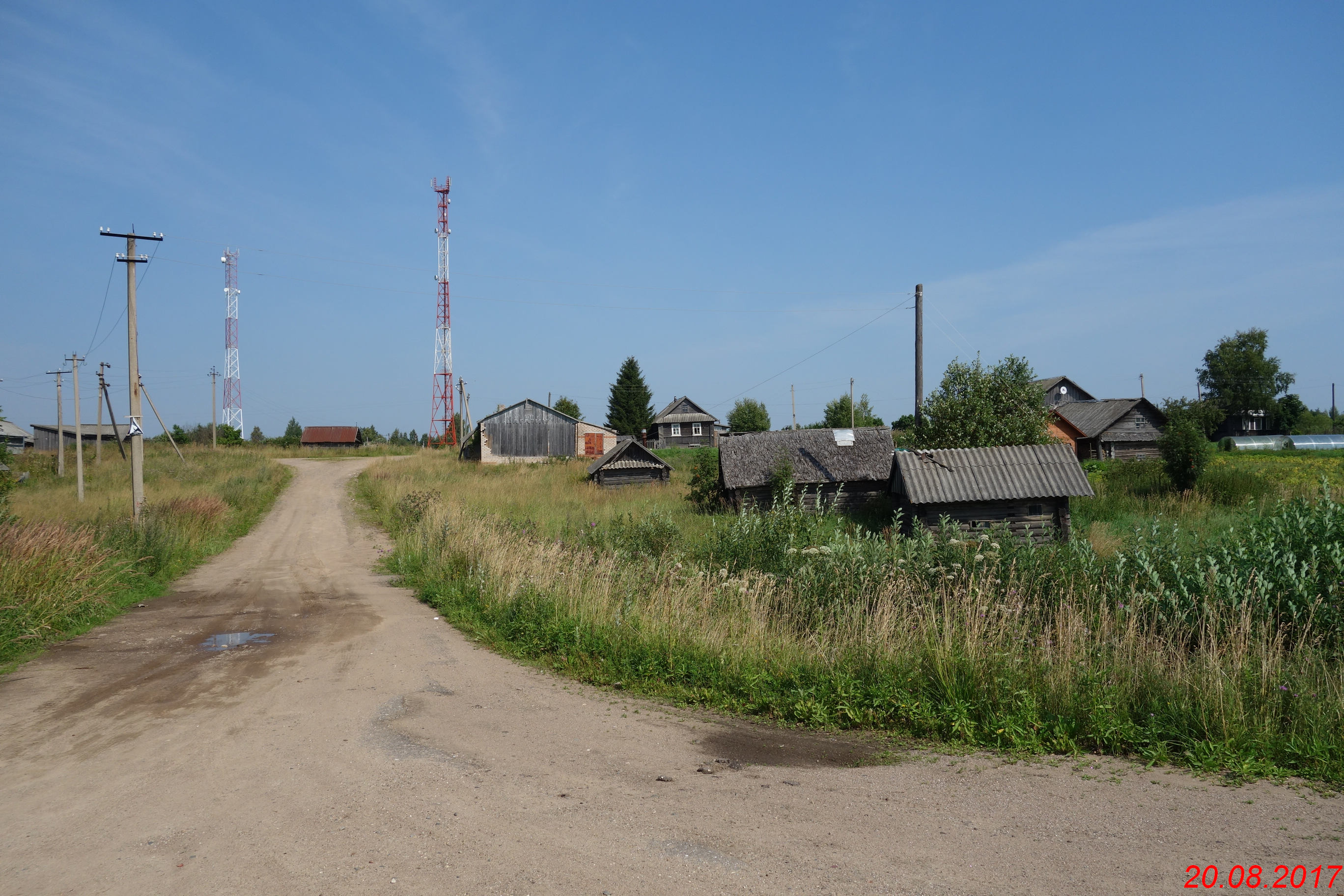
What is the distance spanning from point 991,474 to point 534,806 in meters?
18.2

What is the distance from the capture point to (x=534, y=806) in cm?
453

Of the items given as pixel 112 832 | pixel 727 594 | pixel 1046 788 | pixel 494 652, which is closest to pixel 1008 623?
pixel 1046 788

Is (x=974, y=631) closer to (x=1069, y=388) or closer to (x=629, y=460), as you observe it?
(x=629, y=460)

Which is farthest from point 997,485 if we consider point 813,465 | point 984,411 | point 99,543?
point 99,543

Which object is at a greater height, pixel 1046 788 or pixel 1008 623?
pixel 1008 623

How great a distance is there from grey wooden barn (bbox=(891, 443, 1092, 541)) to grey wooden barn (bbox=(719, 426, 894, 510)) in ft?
22.4

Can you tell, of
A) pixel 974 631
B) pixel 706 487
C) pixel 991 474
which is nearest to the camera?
pixel 974 631

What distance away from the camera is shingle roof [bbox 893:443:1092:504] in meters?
19.8

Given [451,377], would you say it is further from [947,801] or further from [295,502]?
[947,801]

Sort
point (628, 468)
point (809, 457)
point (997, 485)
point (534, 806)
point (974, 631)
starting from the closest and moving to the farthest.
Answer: point (534, 806)
point (974, 631)
point (997, 485)
point (809, 457)
point (628, 468)

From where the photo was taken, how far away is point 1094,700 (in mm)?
5574

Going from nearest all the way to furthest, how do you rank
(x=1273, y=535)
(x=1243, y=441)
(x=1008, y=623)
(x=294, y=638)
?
(x=1008, y=623) < (x=1273, y=535) < (x=294, y=638) < (x=1243, y=441)

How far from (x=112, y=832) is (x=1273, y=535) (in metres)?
10.7
